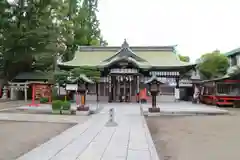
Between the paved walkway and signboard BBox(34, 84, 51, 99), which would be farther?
signboard BBox(34, 84, 51, 99)

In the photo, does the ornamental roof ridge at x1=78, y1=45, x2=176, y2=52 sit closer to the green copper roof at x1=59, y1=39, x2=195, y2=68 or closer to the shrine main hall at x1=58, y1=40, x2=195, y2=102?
the green copper roof at x1=59, y1=39, x2=195, y2=68

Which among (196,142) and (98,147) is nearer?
(98,147)

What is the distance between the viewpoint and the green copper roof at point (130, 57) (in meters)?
29.5

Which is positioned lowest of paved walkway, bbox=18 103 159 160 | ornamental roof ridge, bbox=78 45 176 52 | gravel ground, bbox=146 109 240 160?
gravel ground, bbox=146 109 240 160

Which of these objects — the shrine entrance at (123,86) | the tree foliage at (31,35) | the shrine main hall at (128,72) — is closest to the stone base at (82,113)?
the shrine main hall at (128,72)

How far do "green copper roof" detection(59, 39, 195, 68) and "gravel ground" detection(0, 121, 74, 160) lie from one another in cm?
1815

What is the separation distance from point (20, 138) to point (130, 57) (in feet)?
70.5

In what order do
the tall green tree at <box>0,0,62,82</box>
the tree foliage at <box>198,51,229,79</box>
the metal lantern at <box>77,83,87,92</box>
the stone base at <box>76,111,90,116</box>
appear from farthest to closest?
1. the tree foliage at <box>198,51,229,79</box>
2. the tall green tree at <box>0,0,62,82</box>
3. the metal lantern at <box>77,83,87,92</box>
4. the stone base at <box>76,111,90,116</box>

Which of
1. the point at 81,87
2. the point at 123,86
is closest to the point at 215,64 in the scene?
the point at 123,86

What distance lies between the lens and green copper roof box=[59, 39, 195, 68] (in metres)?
29.5

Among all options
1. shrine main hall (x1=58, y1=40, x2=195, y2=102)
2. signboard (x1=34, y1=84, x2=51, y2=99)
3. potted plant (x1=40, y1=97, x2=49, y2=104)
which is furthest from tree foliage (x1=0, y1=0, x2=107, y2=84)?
potted plant (x1=40, y1=97, x2=49, y2=104)

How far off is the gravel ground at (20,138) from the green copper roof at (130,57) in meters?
18.1

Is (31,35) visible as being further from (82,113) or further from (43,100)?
(82,113)

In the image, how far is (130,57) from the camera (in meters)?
29.1
